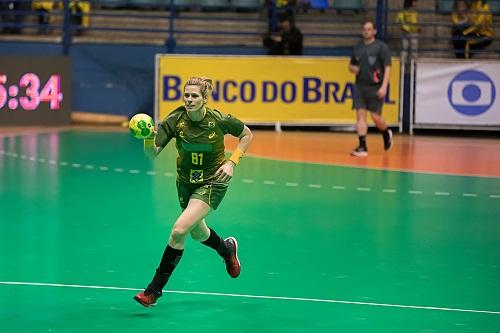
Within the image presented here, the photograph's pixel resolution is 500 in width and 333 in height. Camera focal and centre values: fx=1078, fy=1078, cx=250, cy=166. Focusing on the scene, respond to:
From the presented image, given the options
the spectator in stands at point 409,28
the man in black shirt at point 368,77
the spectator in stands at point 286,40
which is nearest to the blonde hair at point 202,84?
the man in black shirt at point 368,77

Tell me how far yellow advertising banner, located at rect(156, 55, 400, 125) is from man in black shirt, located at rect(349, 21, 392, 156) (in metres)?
4.95

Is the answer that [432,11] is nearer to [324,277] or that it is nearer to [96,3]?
[96,3]

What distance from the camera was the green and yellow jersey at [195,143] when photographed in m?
8.78

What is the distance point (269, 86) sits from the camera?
2450 centimetres

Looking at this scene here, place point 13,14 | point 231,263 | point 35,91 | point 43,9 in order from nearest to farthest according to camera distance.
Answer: point 231,263 < point 35,91 < point 13,14 < point 43,9

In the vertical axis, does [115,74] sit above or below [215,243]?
above

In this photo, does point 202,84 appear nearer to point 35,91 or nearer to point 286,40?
point 35,91

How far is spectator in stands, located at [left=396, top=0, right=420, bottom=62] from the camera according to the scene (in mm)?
25297

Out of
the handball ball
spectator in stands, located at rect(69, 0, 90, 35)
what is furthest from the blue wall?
the handball ball

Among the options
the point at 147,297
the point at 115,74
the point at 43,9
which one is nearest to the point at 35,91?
the point at 115,74

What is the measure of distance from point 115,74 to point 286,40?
407 cm

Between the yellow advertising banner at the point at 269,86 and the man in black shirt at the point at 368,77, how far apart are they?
16.2ft

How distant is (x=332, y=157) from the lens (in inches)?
761

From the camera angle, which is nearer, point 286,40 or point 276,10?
point 286,40
